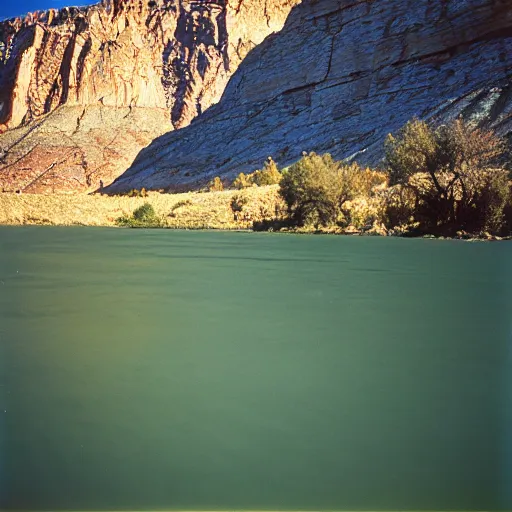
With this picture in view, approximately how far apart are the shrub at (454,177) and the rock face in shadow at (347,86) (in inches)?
549

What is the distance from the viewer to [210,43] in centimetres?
8050

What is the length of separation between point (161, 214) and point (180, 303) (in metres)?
21.1

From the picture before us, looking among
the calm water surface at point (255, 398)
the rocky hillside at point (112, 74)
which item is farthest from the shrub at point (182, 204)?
the rocky hillside at point (112, 74)

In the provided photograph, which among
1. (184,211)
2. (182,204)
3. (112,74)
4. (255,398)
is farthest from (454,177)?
(112,74)

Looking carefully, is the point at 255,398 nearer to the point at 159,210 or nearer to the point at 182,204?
the point at 159,210

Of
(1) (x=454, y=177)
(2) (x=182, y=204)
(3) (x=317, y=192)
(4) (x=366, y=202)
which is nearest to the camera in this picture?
(1) (x=454, y=177)

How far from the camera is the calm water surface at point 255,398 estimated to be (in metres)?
2.51

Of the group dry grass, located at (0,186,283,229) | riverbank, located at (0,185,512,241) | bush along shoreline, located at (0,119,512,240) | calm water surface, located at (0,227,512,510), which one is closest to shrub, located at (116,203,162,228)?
bush along shoreline, located at (0,119,512,240)

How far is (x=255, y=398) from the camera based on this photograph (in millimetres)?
3506

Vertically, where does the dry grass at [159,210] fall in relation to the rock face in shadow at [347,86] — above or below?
below

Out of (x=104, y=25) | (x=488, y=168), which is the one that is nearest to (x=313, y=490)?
(x=488, y=168)

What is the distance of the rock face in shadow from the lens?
41.6m

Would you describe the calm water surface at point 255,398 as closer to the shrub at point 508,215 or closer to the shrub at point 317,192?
the shrub at point 508,215

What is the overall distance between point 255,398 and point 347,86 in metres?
51.1
